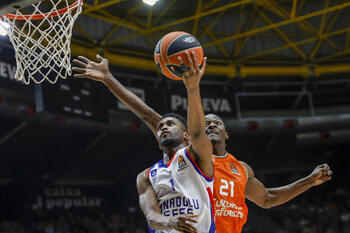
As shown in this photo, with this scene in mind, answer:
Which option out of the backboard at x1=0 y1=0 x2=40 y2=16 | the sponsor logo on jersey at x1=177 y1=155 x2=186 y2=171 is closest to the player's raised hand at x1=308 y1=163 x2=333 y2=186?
the sponsor logo on jersey at x1=177 y1=155 x2=186 y2=171

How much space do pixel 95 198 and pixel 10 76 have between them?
6.31 meters

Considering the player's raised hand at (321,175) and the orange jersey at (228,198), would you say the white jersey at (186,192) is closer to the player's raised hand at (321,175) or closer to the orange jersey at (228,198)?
the orange jersey at (228,198)

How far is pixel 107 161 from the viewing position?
52.6 feet

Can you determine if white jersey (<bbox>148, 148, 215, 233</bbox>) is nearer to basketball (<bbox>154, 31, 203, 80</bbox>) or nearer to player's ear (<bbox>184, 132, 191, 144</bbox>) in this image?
player's ear (<bbox>184, 132, 191, 144</bbox>)

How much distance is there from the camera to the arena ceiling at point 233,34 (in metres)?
13.5

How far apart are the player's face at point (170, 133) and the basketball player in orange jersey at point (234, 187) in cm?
79

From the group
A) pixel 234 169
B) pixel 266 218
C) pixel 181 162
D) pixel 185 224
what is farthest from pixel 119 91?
pixel 266 218

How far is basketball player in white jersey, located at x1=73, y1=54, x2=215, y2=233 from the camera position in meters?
3.41

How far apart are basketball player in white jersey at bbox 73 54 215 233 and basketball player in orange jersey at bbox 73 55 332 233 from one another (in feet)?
0.60

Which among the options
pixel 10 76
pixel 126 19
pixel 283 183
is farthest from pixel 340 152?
pixel 10 76

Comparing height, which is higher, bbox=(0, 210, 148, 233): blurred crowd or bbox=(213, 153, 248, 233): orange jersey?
bbox=(0, 210, 148, 233): blurred crowd

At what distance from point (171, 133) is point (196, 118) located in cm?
69

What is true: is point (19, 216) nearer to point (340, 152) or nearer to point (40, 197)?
point (40, 197)

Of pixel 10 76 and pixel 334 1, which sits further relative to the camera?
pixel 334 1
